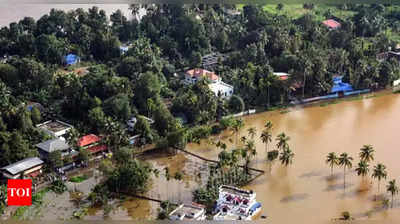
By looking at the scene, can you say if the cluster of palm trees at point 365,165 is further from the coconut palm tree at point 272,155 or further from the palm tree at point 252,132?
the palm tree at point 252,132

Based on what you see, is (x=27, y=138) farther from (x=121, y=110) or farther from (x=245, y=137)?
(x=245, y=137)

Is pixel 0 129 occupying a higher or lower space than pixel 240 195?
higher

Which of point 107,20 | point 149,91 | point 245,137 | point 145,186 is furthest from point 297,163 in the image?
point 107,20

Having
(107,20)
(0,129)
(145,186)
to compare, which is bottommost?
(145,186)

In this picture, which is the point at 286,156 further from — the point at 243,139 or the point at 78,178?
the point at 78,178

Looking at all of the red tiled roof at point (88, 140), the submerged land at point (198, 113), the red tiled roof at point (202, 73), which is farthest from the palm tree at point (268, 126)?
the red tiled roof at point (88, 140)

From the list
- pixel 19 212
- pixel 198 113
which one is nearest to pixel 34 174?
pixel 19 212

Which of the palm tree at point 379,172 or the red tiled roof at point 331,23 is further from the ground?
the red tiled roof at point 331,23

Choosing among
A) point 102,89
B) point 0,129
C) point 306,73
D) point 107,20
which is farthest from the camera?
point 107,20
